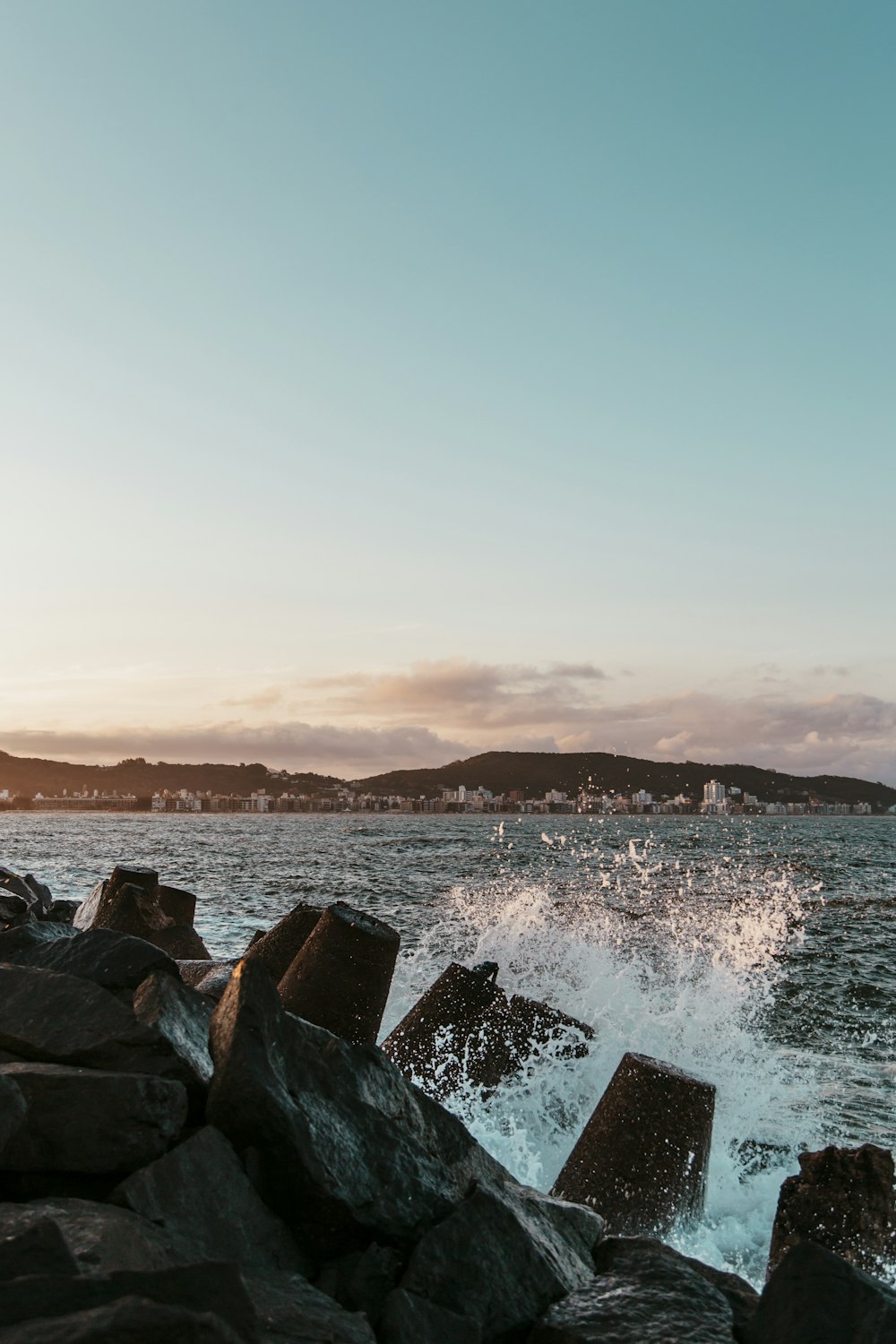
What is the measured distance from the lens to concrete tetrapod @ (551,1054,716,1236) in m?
5.62

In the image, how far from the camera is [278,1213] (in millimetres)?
3756

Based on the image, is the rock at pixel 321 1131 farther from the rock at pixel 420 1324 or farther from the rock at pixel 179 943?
the rock at pixel 179 943

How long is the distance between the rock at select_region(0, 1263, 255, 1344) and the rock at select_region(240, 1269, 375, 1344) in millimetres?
221

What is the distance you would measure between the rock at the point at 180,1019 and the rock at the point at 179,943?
644 cm

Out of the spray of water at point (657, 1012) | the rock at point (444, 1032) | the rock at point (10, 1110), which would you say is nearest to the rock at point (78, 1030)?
the rock at point (10, 1110)

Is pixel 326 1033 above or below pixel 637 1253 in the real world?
above

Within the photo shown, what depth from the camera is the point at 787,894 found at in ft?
107

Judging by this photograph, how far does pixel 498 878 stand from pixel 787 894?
10.4 metres

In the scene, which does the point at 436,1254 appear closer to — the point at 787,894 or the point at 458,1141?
the point at 458,1141

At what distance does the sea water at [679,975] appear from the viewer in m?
7.60

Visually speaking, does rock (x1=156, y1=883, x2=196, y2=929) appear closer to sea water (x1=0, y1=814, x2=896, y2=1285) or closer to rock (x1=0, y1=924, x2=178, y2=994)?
sea water (x1=0, y1=814, x2=896, y2=1285)

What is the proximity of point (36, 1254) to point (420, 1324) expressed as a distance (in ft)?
4.44

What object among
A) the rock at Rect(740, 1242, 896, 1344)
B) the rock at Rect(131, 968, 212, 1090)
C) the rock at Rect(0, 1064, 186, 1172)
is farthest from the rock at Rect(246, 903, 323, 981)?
the rock at Rect(740, 1242, 896, 1344)

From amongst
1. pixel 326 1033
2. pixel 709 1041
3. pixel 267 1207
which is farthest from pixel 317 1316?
pixel 709 1041
